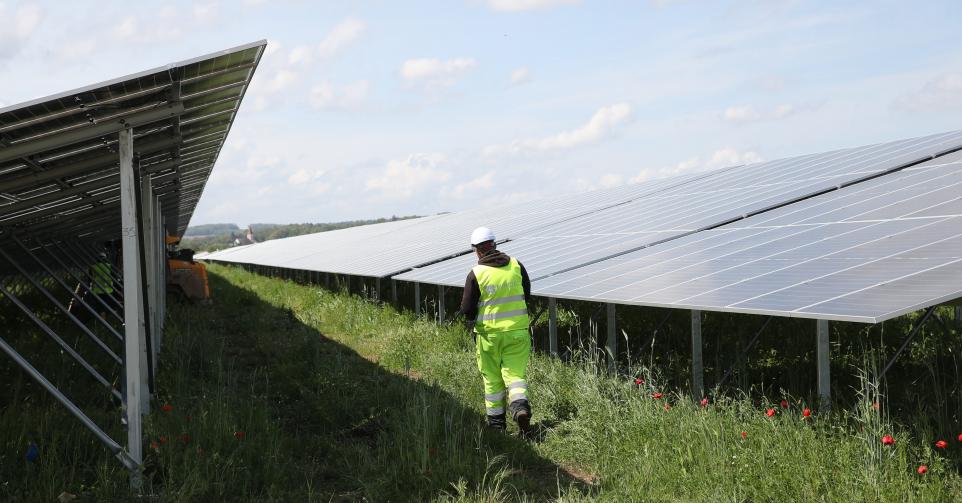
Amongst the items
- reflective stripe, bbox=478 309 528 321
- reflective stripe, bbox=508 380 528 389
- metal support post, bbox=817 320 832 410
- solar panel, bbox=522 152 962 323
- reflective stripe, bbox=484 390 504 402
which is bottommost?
reflective stripe, bbox=484 390 504 402

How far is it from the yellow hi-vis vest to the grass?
0.84 metres

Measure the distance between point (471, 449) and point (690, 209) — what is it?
7955 millimetres

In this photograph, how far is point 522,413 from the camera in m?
7.06

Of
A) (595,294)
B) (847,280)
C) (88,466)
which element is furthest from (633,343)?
(88,466)

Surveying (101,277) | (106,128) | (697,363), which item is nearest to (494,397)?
(697,363)

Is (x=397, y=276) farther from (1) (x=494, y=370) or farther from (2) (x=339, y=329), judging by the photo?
(1) (x=494, y=370)

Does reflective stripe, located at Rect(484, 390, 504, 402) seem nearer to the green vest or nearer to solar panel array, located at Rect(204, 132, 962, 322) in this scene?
solar panel array, located at Rect(204, 132, 962, 322)

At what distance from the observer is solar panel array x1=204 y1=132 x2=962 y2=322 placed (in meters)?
6.02

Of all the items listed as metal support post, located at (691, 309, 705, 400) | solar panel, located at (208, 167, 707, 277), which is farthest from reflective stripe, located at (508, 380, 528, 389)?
solar panel, located at (208, 167, 707, 277)

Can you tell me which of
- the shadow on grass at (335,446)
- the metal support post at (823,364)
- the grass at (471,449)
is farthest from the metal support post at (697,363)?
the shadow on grass at (335,446)

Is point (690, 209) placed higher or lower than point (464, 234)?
higher

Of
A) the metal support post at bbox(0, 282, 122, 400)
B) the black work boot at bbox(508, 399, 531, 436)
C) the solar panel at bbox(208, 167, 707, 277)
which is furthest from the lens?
the solar panel at bbox(208, 167, 707, 277)

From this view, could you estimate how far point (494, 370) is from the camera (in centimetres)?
750

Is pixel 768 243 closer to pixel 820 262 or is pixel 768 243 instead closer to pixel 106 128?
pixel 820 262
